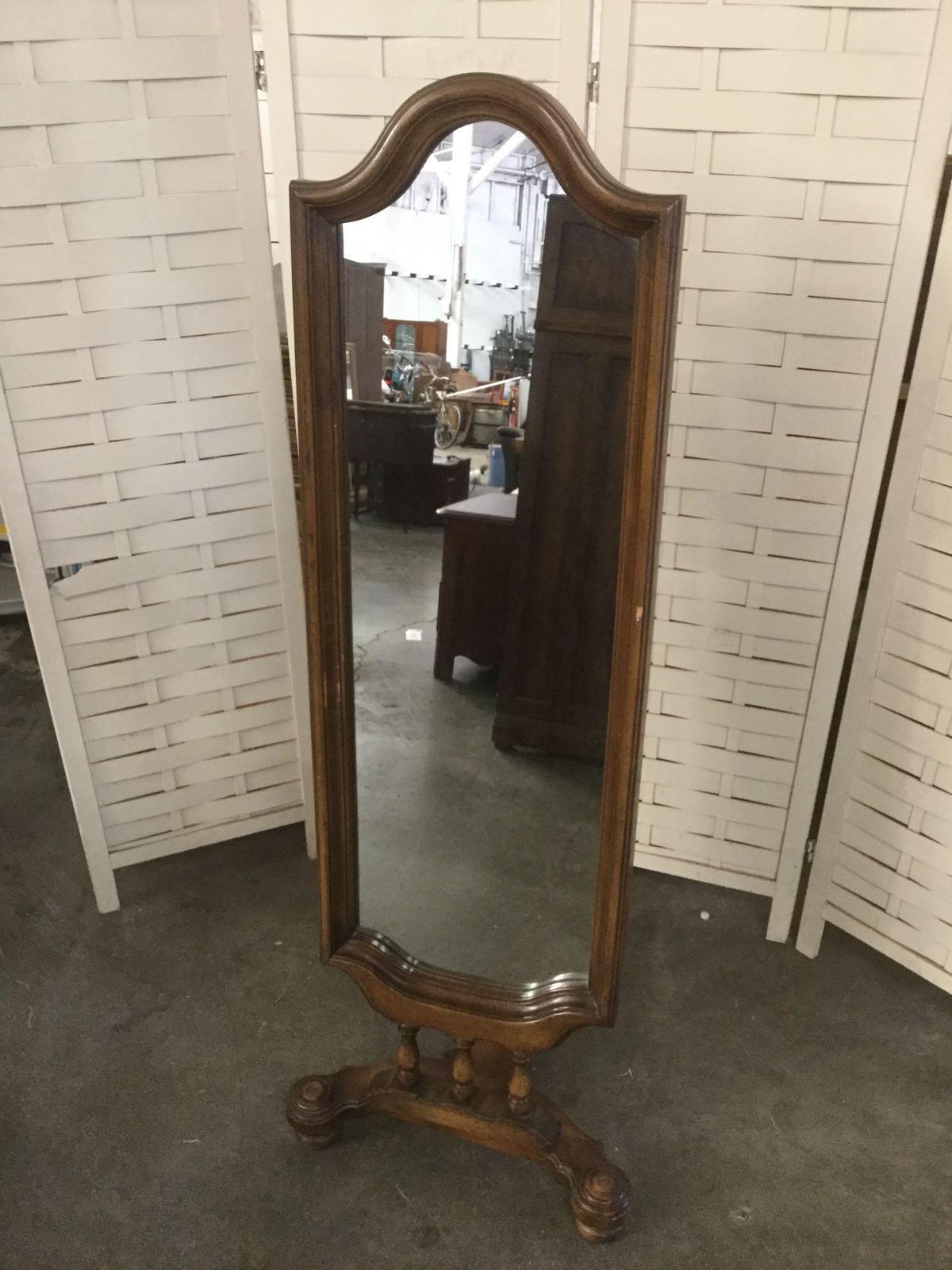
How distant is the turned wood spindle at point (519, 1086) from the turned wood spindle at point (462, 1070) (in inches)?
3.1

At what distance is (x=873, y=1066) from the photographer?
1.93 metres

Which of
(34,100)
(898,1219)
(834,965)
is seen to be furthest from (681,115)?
(898,1219)

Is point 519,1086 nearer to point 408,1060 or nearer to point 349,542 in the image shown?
point 408,1060

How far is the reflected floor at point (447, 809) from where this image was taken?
150 cm

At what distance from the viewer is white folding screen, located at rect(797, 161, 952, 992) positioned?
175 cm

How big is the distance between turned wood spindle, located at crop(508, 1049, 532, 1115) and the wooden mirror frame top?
4 centimetres

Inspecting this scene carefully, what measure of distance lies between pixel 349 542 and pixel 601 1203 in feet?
3.93

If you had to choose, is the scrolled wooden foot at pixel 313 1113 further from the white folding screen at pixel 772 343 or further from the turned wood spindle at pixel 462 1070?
the white folding screen at pixel 772 343

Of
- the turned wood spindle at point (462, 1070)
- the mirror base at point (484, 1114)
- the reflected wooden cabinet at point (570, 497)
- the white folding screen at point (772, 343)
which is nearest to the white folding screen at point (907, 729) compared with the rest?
the white folding screen at point (772, 343)

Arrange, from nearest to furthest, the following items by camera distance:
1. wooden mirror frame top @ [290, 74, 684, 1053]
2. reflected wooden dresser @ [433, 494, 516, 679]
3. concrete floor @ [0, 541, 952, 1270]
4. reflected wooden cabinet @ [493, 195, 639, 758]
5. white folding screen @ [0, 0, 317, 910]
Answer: wooden mirror frame top @ [290, 74, 684, 1053] → reflected wooden cabinet @ [493, 195, 639, 758] → reflected wooden dresser @ [433, 494, 516, 679] → concrete floor @ [0, 541, 952, 1270] → white folding screen @ [0, 0, 317, 910]

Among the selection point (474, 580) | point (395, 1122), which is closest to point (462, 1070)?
point (395, 1122)

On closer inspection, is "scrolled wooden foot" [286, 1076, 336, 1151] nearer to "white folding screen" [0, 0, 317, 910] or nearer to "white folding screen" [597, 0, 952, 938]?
"white folding screen" [0, 0, 317, 910]

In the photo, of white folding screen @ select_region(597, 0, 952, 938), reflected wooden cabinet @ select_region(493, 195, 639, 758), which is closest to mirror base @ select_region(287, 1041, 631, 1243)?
reflected wooden cabinet @ select_region(493, 195, 639, 758)

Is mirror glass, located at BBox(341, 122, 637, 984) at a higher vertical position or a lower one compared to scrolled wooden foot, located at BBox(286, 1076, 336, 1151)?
higher
